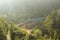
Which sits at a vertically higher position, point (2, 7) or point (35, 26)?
point (2, 7)

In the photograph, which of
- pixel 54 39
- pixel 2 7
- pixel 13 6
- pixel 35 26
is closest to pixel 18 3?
pixel 13 6

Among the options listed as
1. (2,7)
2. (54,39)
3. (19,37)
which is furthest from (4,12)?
(54,39)

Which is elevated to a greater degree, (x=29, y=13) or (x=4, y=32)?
(x=29, y=13)

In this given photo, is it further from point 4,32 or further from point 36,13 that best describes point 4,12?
point 36,13

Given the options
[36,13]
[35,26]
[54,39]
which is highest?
[36,13]

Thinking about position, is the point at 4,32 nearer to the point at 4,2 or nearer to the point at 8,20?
the point at 8,20

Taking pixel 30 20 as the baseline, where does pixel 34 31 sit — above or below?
below
